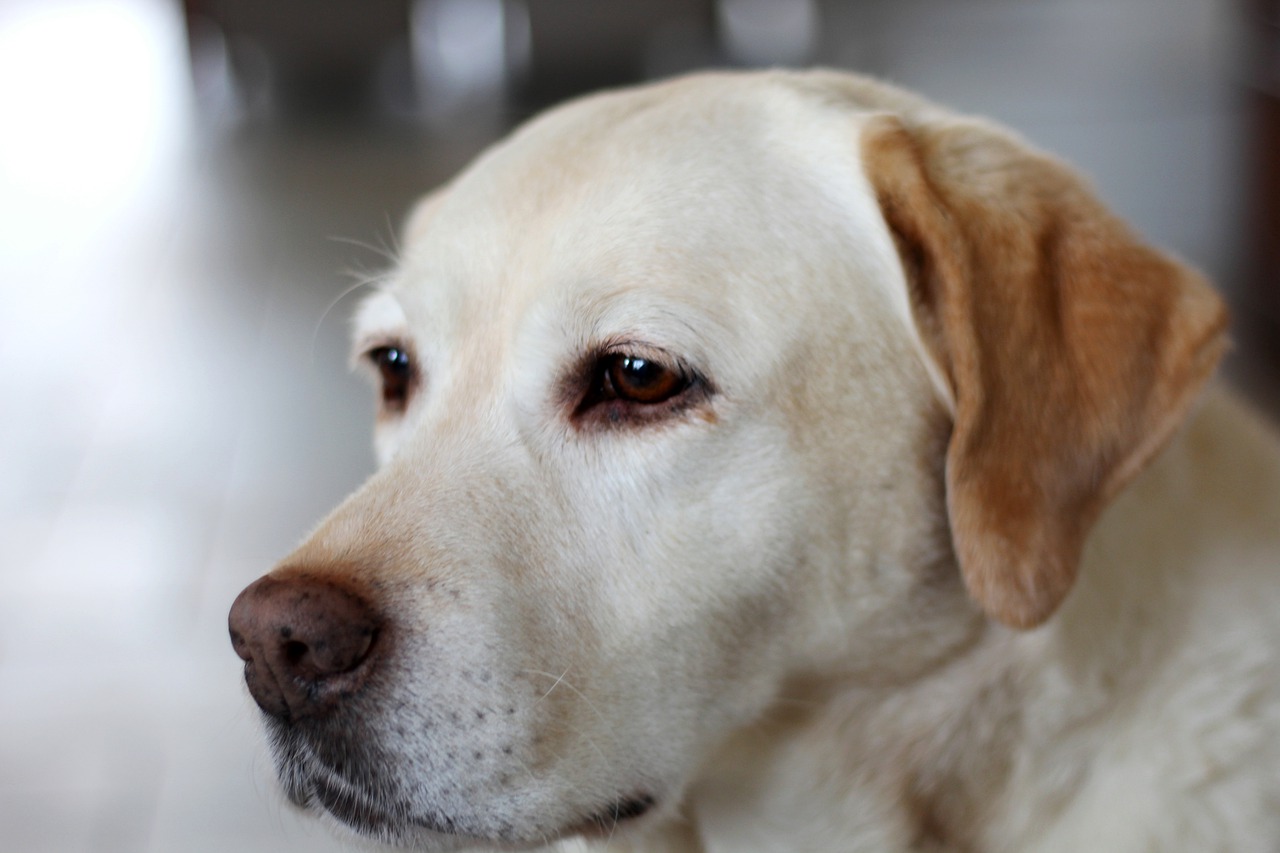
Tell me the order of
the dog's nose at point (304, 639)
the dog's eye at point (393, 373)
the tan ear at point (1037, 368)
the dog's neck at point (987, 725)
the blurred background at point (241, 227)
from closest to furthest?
1. the dog's nose at point (304, 639)
2. the tan ear at point (1037, 368)
3. the dog's neck at point (987, 725)
4. the dog's eye at point (393, 373)
5. the blurred background at point (241, 227)

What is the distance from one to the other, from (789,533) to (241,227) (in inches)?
207

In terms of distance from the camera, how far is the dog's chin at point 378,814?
1.46 metres

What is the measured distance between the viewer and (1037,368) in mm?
1519

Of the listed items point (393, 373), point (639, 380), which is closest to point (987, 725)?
point (639, 380)

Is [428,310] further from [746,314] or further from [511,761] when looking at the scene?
[511,761]

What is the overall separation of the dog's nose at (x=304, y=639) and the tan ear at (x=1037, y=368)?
0.72 m

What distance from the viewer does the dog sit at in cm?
147

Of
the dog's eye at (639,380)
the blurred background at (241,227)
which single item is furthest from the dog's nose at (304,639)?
the dog's eye at (639,380)

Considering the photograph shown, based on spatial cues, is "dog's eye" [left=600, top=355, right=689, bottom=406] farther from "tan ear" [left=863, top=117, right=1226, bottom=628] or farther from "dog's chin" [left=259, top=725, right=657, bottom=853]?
"dog's chin" [left=259, top=725, right=657, bottom=853]

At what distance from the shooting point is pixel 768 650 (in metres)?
1.59

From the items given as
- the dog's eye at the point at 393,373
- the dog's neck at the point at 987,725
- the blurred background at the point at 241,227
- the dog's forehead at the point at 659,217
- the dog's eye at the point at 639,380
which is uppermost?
the dog's forehead at the point at 659,217

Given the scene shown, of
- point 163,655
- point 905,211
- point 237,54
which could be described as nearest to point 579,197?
point 905,211

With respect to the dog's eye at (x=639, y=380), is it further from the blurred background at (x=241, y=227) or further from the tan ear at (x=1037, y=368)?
the blurred background at (x=241, y=227)

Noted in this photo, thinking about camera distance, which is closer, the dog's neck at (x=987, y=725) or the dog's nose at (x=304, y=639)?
the dog's nose at (x=304, y=639)
